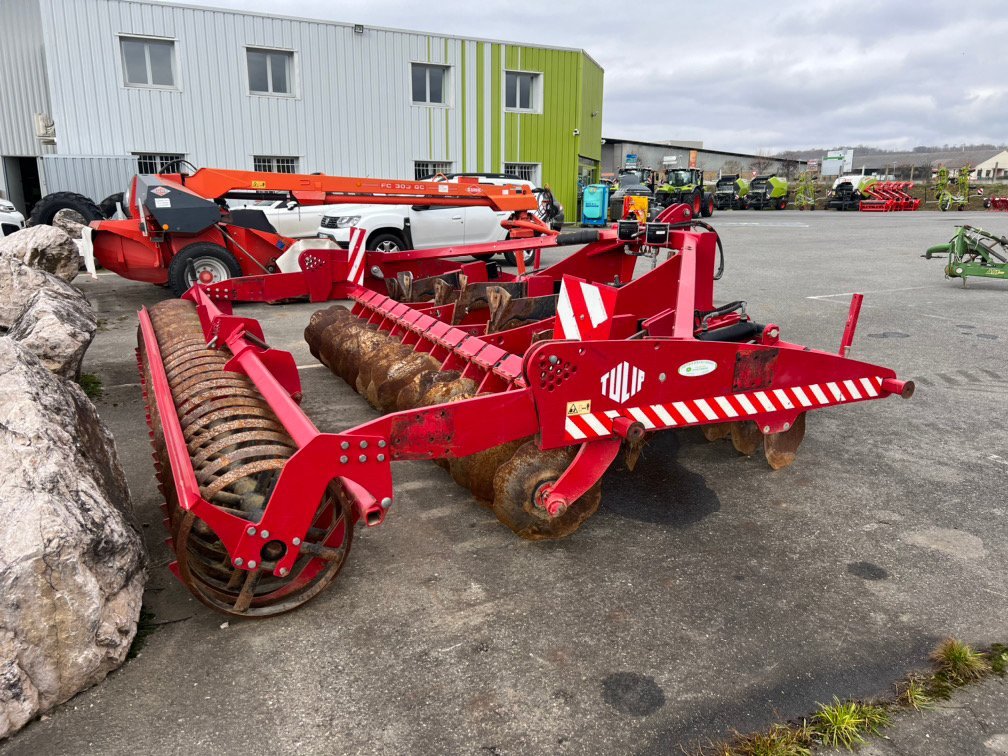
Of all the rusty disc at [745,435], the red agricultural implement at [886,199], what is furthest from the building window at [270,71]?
the red agricultural implement at [886,199]

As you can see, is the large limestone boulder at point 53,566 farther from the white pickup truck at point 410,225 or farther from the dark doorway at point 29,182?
the dark doorway at point 29,182

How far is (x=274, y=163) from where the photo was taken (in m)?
20.2

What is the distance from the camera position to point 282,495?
266 cm

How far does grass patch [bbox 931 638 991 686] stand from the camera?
2.66 metres

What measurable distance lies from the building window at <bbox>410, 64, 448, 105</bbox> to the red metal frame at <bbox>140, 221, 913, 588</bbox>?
18.9 m

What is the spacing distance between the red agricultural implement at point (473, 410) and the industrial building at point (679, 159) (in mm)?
44000

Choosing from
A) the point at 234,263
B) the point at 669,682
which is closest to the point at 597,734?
the point at 669,682

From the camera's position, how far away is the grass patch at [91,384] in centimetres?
596

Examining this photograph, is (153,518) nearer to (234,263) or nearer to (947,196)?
(234,263)

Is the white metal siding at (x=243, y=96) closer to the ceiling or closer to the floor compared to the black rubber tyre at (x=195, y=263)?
closer to the ceiling

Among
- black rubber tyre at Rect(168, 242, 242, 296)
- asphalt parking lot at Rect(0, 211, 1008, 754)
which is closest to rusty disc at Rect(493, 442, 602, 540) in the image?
asphalt parking lot at Rect(0, 211, 1008, 754)

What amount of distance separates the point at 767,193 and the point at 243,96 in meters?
27.9

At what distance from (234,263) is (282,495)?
26.7ft

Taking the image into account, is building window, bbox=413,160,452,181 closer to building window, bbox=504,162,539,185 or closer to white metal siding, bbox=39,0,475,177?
white metal siding, bbox=39,0,475,177
